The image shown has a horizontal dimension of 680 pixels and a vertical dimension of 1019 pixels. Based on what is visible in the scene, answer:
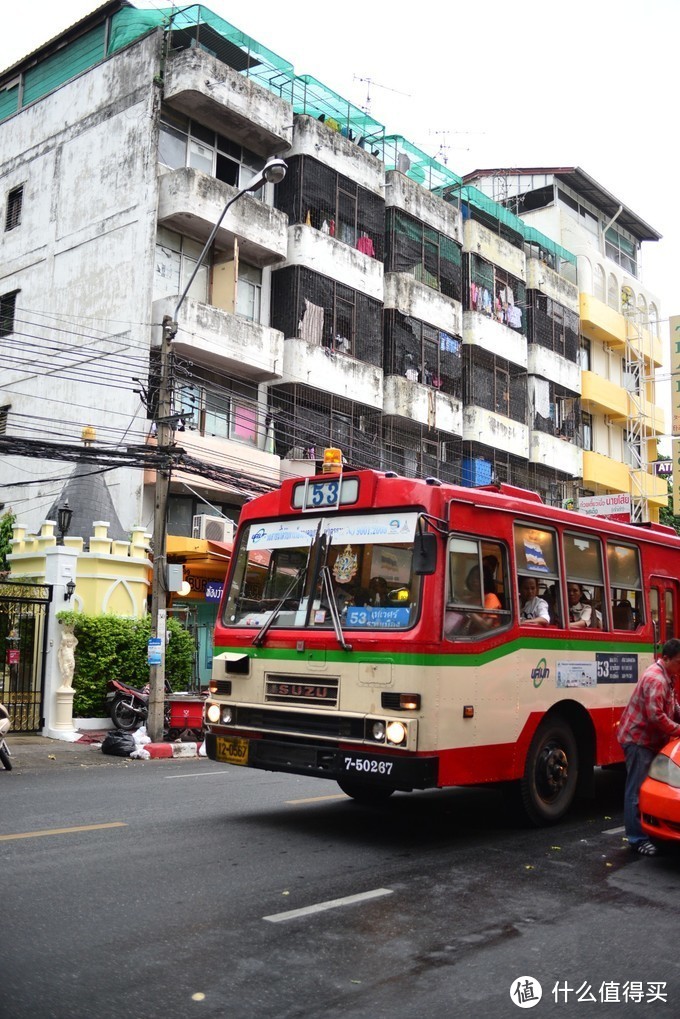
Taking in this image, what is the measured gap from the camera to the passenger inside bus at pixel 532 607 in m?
8.38

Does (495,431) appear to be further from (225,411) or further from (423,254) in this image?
(225,411)

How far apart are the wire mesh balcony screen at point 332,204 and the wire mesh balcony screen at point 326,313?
64.8 inches

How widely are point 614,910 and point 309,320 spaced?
2287 centimetres

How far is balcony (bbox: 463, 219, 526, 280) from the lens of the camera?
3412 cm

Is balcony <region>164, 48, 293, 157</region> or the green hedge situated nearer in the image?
the green hedge

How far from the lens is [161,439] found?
673 inches

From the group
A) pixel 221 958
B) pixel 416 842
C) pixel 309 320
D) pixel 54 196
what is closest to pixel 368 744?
pixel 416 842

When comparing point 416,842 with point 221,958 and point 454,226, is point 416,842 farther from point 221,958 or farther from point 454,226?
point 454,226

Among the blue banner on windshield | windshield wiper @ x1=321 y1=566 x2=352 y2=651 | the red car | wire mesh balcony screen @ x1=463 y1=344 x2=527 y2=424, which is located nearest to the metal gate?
windshield wiper @ x1=321 y1=566 x2=352 y2=651

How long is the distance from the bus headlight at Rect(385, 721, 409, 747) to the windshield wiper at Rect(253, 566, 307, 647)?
1.51 m

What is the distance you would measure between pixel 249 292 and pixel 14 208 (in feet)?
27.7

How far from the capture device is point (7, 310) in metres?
29.0

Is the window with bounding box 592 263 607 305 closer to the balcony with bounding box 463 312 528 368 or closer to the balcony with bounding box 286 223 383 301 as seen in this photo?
the balcony with bounding box 463 312 528 368

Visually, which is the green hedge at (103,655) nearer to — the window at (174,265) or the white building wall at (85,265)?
the white building wall at (85,265)
